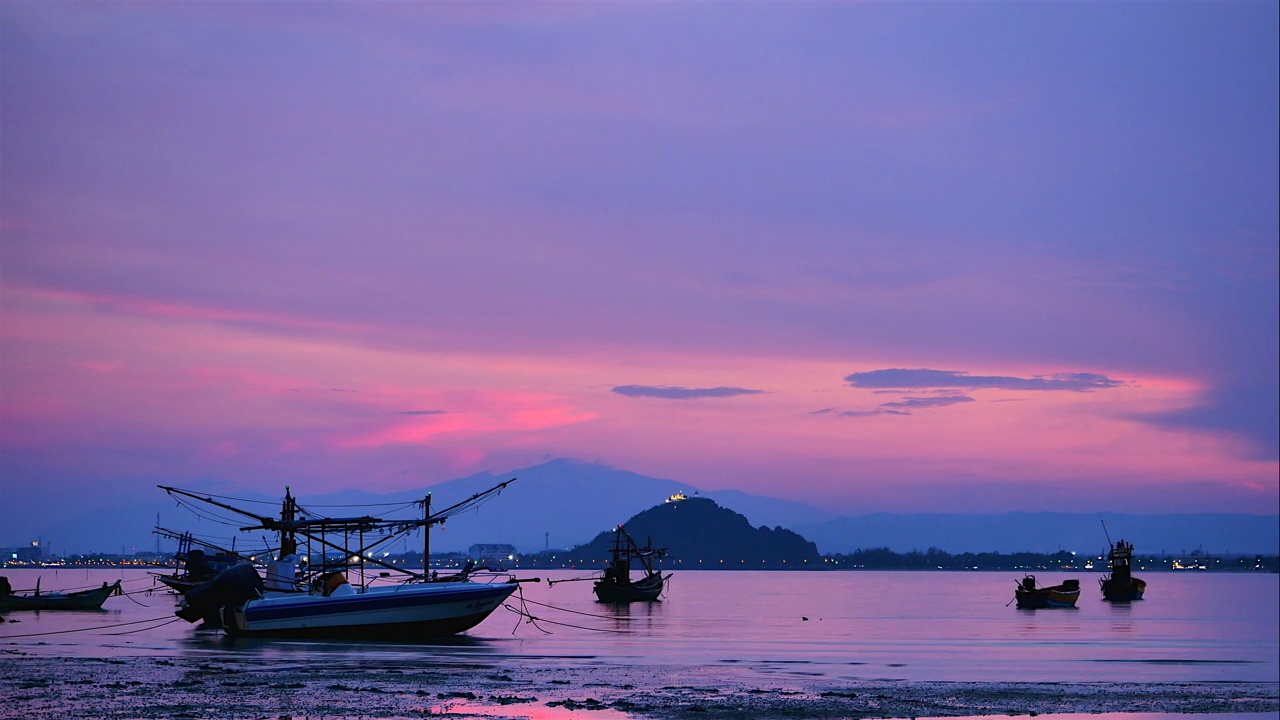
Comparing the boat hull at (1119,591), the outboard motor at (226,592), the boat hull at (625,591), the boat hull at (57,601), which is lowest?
the boat hull at (1119,591)

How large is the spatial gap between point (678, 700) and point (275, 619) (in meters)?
23.2

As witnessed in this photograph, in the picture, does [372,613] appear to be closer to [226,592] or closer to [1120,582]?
[226,592]

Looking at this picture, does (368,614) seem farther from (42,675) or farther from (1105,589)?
(1105,589)

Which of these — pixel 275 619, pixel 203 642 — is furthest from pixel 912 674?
pixel 203 642

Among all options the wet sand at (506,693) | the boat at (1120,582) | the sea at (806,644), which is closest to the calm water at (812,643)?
the sea at (806,644)

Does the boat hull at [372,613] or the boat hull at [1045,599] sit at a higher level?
the boat hull at [372,613]

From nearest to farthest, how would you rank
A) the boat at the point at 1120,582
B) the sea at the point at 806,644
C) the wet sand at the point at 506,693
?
the wet sand at the point at 506,693, the sea at the point at 806,644, the boat at the point at 1120,582

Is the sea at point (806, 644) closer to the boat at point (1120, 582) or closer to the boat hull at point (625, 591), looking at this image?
the boat hull at point (625, 591)

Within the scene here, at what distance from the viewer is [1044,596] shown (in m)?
114

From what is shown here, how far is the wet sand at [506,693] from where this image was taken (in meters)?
26.5

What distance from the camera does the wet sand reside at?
26453 millimetres

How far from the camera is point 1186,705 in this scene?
32.8 meters

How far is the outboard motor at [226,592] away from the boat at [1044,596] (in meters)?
77.1

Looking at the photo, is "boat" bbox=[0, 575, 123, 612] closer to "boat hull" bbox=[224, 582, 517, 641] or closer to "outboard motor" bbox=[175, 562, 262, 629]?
"outboard motor" bbox=[175, 562, 262, 629]
